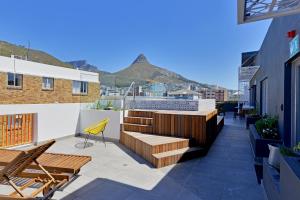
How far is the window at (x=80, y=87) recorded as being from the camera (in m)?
11.9

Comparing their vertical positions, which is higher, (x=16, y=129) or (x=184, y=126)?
(x=184, y=126)

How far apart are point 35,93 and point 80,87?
3326 mm

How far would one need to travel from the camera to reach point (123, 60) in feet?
109

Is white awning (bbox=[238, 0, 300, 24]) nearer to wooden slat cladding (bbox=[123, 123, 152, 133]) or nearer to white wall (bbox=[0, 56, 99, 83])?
wooden slat cladding (bbox=[123, 123, 152, 133])

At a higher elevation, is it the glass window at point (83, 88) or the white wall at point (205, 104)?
the glass window at point (83, 88)

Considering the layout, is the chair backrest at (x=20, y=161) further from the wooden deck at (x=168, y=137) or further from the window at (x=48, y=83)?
the window at (x=48, y=83)

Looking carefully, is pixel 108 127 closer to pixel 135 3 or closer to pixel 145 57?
pixel 135 3

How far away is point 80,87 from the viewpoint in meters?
12.4

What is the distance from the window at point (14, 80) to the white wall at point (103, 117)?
302cm

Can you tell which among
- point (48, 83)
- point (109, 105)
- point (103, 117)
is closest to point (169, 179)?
point (103, 117)

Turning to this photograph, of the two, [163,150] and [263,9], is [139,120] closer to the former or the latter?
[163,150]

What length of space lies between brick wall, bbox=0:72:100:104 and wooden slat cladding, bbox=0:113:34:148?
27.6 inches

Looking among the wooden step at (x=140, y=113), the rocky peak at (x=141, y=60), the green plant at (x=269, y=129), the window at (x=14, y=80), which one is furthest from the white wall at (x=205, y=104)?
the rocky peak at (x=141, y=60)

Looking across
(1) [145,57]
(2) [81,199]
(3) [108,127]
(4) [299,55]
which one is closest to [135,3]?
(3) [108,127]
